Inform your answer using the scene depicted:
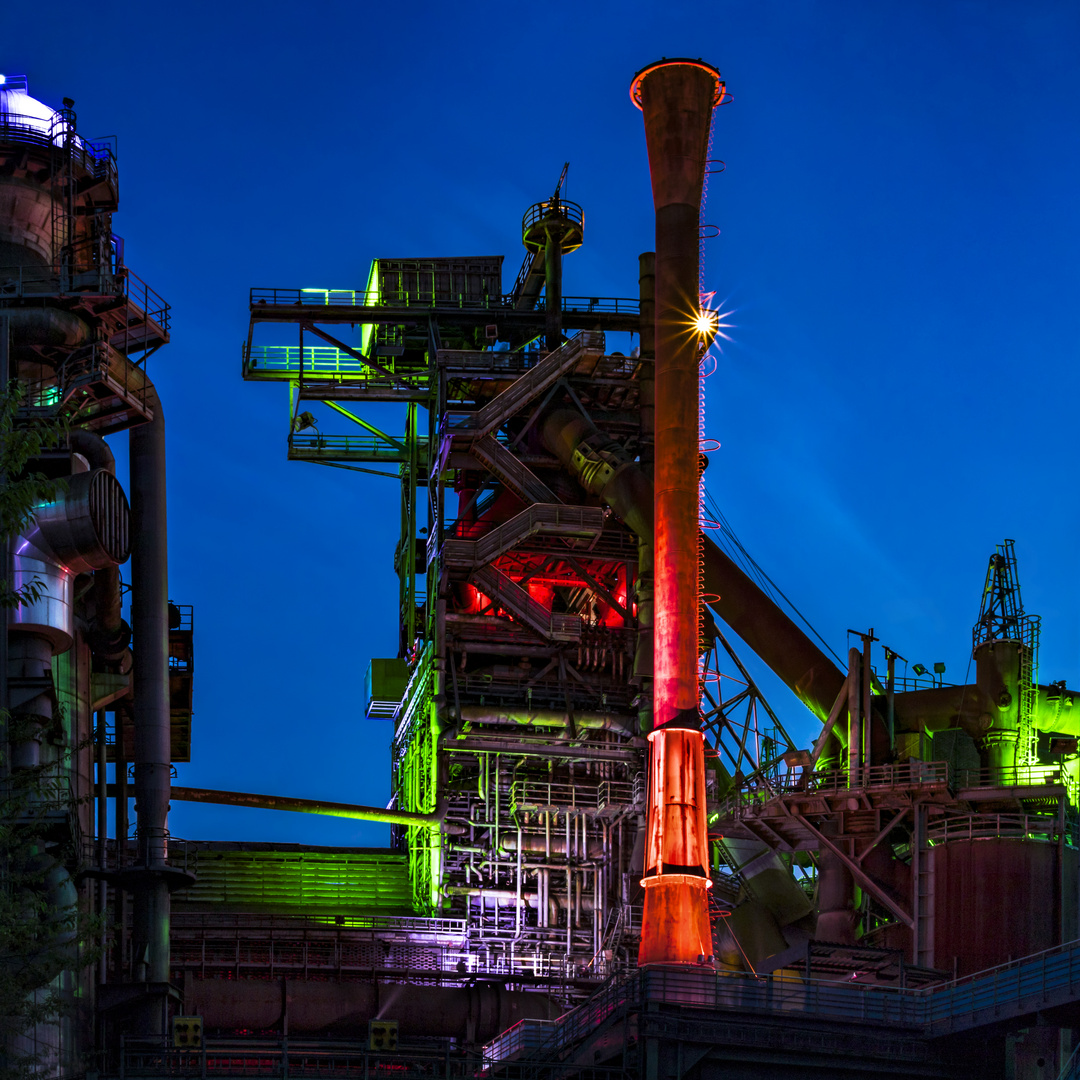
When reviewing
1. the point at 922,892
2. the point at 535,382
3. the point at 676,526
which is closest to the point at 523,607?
the point at 535,382

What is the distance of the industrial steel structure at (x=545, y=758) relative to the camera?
48.8m

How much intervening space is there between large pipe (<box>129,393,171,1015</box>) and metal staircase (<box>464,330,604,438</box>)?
1245 cm

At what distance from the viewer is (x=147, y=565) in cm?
5675

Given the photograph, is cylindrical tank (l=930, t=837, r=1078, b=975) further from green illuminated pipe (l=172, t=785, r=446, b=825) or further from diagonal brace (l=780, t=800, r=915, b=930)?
green illuminated pipe (l=172, t=785, r=446, b=825)

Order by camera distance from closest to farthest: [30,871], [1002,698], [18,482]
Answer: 1. [18,482]
2. [30,871]
3. [1002,698]

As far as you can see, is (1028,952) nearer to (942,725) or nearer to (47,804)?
(942,725)

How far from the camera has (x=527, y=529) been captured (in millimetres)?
65438

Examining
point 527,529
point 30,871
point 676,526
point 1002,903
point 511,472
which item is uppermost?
point 511,472

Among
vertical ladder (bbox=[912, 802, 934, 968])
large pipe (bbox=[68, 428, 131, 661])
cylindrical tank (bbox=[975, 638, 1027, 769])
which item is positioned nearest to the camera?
large pipe (bbox=[68, 428, 131, 661])

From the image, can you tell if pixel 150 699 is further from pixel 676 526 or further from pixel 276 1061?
pixel 676 526

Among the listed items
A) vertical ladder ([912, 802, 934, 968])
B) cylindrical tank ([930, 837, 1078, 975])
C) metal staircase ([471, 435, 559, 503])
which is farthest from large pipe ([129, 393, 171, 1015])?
cylindrical tank ([930, 837, 1078, 975])

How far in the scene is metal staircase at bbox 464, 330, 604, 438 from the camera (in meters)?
66.8

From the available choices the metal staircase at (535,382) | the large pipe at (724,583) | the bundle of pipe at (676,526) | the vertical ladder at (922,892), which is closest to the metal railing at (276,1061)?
the bundle of pipe at (676,526)

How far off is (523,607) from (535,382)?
8.24m
